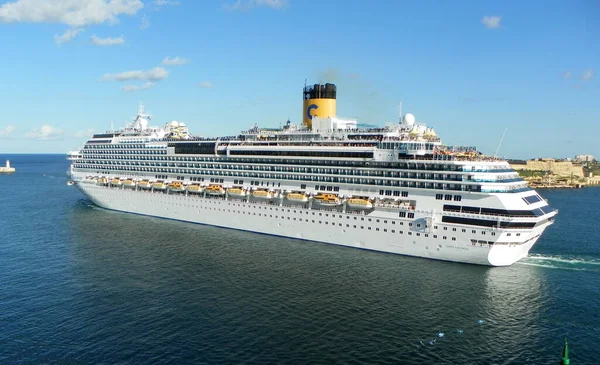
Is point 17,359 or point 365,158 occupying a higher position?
point 365,158

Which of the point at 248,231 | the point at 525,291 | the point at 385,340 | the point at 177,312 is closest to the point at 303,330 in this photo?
the point at 385,340

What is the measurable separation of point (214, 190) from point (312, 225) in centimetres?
1534

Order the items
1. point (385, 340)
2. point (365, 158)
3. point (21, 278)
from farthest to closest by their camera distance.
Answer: point (365, 158) → point (21, 278) → point (385, 340)

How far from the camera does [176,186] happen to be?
62.0 meters

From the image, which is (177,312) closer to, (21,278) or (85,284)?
(85,284)

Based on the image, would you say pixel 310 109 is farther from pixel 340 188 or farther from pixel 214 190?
pixel 214 190

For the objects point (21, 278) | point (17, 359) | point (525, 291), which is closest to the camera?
point (17, 359)

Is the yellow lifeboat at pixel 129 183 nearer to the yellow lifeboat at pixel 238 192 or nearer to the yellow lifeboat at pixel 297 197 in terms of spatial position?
the yellow lifeboat at pixel 238 192

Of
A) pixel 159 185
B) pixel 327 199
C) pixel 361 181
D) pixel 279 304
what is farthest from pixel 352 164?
pixel 159 185

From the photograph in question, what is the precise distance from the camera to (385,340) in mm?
27391

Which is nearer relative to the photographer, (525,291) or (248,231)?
(525,291)

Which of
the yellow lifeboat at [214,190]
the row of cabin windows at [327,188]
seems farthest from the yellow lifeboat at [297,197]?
the yellow lifeboat at [214,190]

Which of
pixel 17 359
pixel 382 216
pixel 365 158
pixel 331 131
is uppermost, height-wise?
pixel 331 131

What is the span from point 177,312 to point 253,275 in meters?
8.69
